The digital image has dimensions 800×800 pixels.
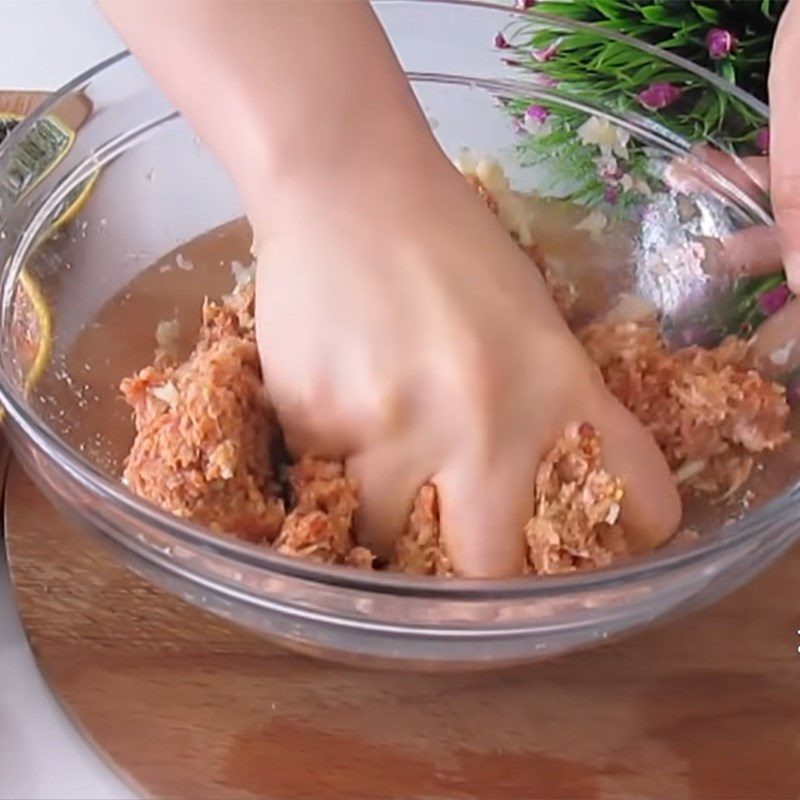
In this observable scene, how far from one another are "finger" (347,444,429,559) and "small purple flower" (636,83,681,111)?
1.23 feet

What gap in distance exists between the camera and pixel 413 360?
22.6 inches

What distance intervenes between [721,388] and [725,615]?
0.37 ft

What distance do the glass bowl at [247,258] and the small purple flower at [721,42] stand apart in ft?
0.10

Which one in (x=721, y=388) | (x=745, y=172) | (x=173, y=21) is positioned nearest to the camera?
(x=173, y=21)

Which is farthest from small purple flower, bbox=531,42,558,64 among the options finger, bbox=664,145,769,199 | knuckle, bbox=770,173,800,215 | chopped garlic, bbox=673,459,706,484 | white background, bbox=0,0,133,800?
white background, bbox=0,0,133,800

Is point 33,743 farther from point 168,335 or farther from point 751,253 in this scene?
point 751,253

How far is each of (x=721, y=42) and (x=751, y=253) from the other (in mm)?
150

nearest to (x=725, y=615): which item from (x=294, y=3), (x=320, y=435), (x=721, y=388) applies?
(x=721, y=388)

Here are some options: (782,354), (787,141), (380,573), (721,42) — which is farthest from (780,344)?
(380,573)

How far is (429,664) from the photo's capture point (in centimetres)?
57

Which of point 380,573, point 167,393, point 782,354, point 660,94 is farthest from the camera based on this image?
point 660,94

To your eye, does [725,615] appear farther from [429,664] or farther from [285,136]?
[285,136]

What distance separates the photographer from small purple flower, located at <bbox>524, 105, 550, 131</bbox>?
88 cm

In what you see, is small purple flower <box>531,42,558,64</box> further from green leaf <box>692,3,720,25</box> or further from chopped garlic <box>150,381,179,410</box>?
chopped garlic <box>150,381,179,410</box>
